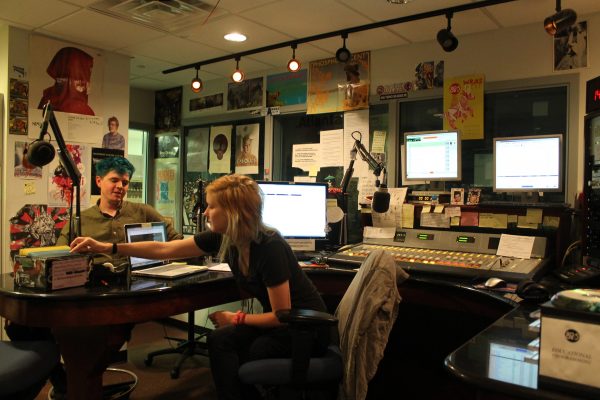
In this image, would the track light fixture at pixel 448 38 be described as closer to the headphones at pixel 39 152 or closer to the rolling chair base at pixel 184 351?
the headphones at pixel 39 152

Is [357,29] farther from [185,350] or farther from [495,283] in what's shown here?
[185,350]

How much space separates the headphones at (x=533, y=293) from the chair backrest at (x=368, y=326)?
46 cm

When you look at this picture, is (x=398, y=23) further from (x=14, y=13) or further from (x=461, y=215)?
(x=14, y=13)

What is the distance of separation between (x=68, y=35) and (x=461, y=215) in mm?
3006

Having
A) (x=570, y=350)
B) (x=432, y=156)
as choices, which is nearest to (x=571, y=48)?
(x=432, y=156)

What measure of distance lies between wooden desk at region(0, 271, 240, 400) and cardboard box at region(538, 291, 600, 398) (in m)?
1.47

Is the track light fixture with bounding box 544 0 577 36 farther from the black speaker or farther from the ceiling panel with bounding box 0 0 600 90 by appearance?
the black speaker

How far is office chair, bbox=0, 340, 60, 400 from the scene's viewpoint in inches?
65.5

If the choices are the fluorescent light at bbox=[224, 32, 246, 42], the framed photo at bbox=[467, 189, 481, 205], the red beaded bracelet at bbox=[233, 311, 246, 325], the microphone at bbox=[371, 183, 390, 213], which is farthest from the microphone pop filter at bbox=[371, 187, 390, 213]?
the fluorescent light at bbox=[224, 32, 246, 42]

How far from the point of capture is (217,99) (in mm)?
4586

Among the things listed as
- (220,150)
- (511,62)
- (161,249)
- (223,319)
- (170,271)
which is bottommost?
(223,319)

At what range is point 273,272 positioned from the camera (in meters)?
1.82

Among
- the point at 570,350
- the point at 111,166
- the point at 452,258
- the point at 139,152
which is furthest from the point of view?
the point at 139,152

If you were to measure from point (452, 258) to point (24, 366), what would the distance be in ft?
6.53
